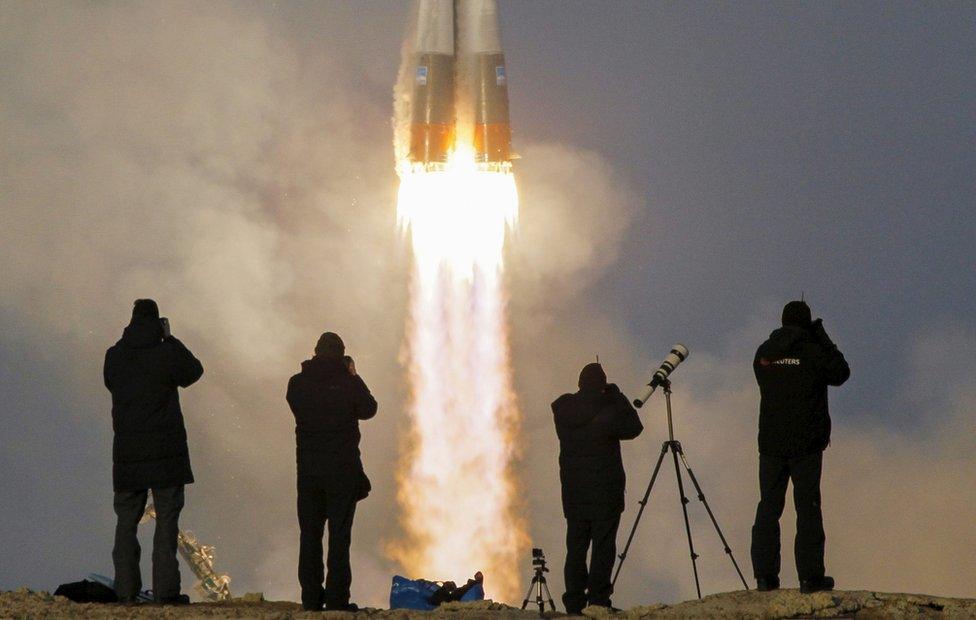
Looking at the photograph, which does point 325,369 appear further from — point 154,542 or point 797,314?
point 797,314

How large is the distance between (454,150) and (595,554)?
18741 millimetres

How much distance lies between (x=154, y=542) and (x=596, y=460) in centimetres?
454

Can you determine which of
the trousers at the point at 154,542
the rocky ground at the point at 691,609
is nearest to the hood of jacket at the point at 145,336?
the trousers at the point at 154,542

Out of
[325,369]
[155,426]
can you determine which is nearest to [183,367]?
[155,426]

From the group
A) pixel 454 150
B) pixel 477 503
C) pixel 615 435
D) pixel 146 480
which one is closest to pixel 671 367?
pixel 615 435

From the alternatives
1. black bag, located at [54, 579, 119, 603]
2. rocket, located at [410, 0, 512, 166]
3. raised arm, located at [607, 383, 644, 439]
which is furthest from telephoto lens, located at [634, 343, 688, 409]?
rocket, located at [410, 0, 512, 166]

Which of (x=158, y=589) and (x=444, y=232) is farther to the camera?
(x=444, y=232)

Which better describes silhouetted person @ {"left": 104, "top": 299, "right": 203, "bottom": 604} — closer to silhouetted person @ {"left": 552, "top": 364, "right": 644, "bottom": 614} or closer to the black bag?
the black bag

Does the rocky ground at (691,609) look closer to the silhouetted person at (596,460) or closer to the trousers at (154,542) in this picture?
the trousers at (154,542)

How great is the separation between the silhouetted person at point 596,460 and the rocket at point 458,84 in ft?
59.5

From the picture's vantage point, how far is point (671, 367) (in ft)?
74.1

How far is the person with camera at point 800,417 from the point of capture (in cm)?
2041

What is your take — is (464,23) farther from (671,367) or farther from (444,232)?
(671,367)

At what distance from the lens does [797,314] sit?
2069 cm
